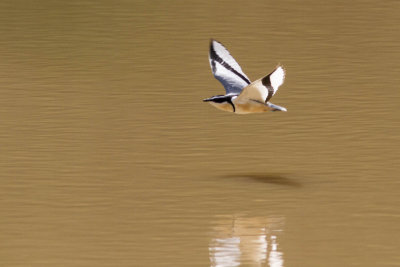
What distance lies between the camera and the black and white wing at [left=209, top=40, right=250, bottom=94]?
297 inches

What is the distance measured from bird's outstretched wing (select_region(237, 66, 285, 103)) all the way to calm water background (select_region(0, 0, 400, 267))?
708 millimetres

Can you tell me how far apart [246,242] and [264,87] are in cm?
107

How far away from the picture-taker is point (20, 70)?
11.5 m

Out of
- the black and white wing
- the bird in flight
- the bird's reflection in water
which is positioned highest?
the black and white wing

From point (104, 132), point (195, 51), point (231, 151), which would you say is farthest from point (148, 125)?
point (195, 51)

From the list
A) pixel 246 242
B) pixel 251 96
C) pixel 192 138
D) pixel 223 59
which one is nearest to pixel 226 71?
pixel 223 59

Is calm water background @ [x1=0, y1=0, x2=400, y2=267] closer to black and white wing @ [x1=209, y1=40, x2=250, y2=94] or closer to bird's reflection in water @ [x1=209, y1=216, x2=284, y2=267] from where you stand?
bird's reflection in water @ [x1=209, y1=216, x2=284, y2=267]

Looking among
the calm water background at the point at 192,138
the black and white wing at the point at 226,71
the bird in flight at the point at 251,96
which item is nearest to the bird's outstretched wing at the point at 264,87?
the bird in flight at the point at 251,96

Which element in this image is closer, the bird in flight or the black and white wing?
the bird in flight

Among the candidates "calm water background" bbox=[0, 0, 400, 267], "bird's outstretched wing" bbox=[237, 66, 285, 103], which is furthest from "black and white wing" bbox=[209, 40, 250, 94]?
"calm water background" bbox=[0, 0, 400, 267]

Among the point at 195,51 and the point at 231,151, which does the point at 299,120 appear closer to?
the point at 231,151

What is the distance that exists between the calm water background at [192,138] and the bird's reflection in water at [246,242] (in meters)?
0.01

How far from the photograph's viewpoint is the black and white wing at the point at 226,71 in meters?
7.54

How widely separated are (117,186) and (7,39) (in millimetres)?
5638
